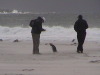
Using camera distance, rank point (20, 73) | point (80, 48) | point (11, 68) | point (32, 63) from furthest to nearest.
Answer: point (80, 48) < point (32, 63) < point (11, 68) < point (20, 73)

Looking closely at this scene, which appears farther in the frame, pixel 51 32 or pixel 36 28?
pixel 51 32

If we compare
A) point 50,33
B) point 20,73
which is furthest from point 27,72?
point 50,33

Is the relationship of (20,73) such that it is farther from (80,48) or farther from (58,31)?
(58,31)

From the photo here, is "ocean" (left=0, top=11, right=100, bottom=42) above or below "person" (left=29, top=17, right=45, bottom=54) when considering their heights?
below

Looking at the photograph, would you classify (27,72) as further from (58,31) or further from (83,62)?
(58,31)

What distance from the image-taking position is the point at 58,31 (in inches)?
1278

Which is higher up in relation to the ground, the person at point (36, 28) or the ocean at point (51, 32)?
the person at point (36, 28)

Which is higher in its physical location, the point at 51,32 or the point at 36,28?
the point at 36,28

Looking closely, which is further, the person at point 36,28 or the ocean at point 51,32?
the ocean at point 51,32

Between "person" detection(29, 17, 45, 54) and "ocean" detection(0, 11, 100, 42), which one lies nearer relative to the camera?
"person" detection(29, 17, 45, 54)

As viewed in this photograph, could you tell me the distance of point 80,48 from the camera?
15.2m

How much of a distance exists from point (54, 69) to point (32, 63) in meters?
1.57

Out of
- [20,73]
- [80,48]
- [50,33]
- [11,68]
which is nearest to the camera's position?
[20,73]

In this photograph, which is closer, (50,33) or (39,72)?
(39,72)
